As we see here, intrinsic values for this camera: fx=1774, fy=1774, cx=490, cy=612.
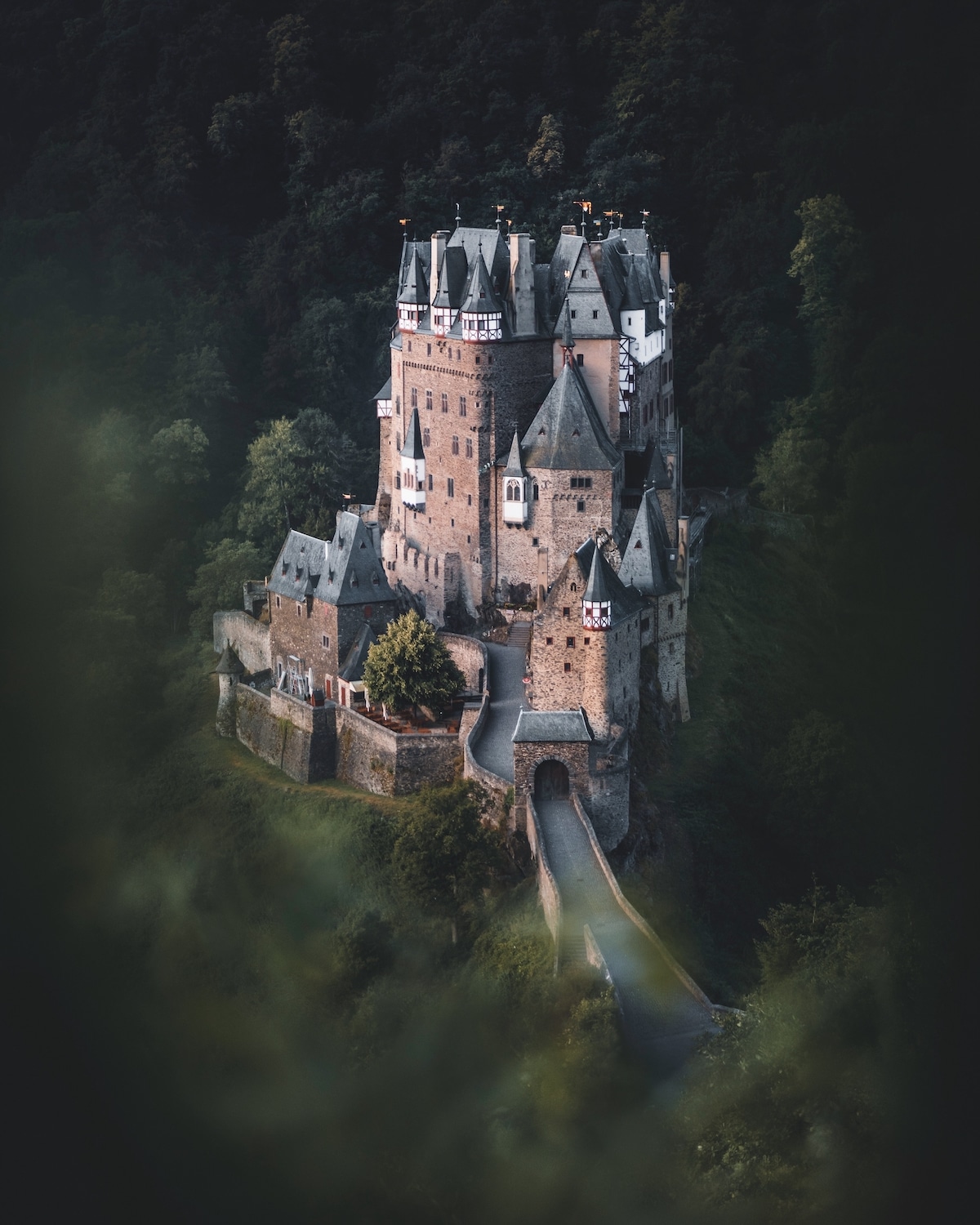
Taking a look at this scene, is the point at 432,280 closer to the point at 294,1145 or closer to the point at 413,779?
the point at 413,779

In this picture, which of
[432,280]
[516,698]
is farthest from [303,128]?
[516,698]

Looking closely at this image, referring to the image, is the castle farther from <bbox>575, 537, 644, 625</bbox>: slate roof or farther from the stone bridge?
the stone bridge

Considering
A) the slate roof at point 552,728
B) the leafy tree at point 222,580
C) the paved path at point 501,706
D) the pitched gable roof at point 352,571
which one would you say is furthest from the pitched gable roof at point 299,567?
the slate roof at point 552,728

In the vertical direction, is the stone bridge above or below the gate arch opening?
below

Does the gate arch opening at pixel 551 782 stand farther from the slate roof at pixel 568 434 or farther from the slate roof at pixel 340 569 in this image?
the slate roof at pixel 568 434

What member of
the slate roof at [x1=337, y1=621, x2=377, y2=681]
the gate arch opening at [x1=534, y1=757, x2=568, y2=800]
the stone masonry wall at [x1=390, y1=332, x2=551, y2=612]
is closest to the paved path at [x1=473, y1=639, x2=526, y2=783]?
the gate arch opening at [x1=534, y1=757, x2=568, y2=800]

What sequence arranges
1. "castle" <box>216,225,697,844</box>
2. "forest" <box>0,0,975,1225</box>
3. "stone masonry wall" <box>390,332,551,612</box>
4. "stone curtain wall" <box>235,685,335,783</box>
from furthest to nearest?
"stone masonry wall" <box>390,332,551,612</box> → "castle" <box>216,225,697,844</box> → "stone curtain wall" <box>235,685,335,783</box> → "forest" <box>0,0,975,1225</box>
